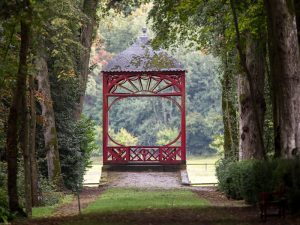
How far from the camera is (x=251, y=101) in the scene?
1994cm

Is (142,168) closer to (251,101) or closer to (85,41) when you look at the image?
(85,41)

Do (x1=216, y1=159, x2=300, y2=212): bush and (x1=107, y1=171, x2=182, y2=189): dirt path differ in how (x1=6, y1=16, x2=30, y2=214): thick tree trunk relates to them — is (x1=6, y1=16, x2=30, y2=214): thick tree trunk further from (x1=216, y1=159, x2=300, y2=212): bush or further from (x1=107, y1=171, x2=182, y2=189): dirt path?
(x1=107, y1=171, x2=182, y2=189): dirt path

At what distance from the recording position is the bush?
11.6m

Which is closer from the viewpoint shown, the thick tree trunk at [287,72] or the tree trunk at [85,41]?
the thick tree trunk at [287,72]

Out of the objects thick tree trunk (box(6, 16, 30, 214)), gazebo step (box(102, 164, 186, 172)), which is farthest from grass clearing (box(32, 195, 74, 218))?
gazebo step (box(102, 164, 186, 172))

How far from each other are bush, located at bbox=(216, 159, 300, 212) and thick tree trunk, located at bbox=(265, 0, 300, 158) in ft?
2.08

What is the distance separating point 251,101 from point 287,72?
252 inches

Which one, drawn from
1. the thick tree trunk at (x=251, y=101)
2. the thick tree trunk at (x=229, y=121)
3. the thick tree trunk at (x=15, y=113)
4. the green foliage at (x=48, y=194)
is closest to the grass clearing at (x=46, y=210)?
the green foliage at (x=48, y=194)

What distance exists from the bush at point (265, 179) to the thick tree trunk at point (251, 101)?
98 centimetres

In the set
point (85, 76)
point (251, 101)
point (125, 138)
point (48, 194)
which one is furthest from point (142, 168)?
point (125, 138)

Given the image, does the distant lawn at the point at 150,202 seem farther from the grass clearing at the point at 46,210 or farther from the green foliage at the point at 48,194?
the green foliage at the point at 48,194

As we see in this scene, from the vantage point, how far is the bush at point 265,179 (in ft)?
38.0

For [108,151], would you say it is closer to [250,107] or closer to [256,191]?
[250,107]

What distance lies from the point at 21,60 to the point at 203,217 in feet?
14.7
